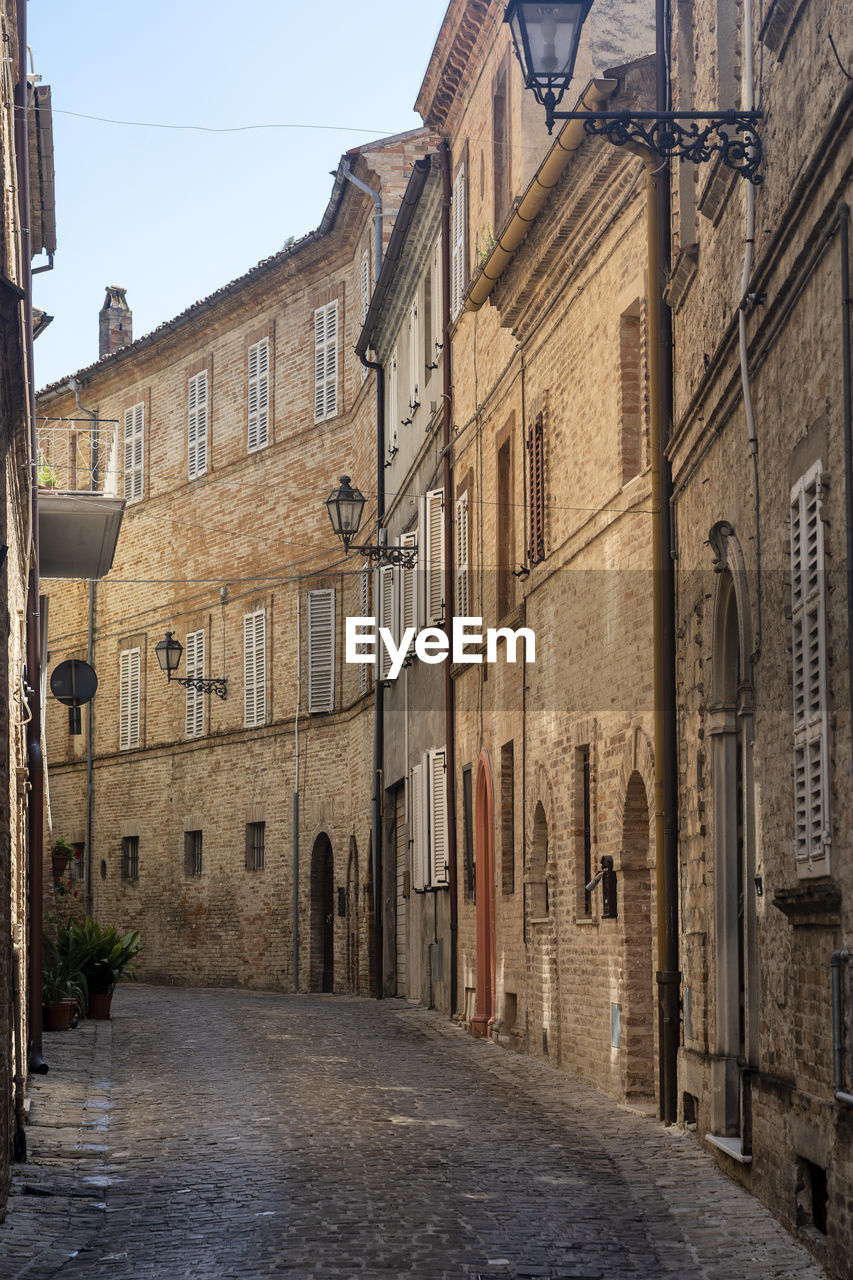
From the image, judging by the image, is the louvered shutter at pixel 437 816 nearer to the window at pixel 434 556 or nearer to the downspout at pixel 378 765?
the window at pixel 434 556

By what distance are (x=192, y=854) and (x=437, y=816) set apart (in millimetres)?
12840

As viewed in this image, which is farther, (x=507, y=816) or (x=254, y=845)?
(x=254, y=845)

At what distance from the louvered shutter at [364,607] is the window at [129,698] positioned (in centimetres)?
854

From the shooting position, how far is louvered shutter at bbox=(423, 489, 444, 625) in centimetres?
2153

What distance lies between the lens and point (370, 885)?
26234 mm

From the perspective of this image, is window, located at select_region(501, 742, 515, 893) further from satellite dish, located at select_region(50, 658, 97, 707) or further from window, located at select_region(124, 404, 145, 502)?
window, located at select_region(124, 404, 145, 502)

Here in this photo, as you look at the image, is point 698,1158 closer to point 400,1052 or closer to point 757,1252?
point 757,1252

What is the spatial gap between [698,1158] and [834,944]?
3.38m

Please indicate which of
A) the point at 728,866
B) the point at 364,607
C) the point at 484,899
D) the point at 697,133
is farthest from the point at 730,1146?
the point at 364,607

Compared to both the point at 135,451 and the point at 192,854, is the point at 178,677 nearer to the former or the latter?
the point at 192,854

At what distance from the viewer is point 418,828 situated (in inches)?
882

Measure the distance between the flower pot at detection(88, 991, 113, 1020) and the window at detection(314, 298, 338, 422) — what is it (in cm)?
1274

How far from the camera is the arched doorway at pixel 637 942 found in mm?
12750

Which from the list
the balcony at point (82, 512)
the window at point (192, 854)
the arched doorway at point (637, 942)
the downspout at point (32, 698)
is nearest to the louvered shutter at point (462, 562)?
the balcony at point (82, 512)
